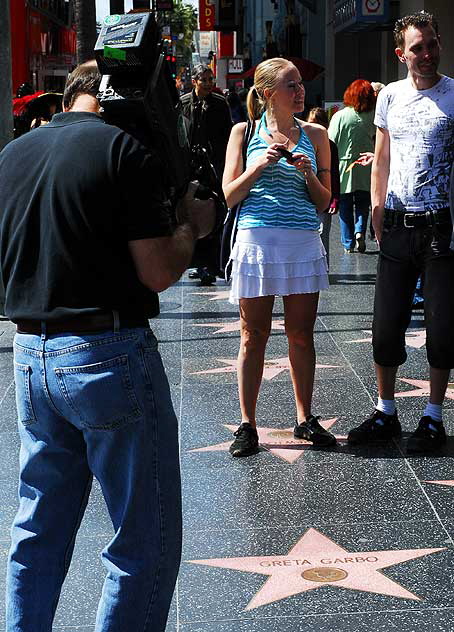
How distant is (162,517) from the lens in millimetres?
3066

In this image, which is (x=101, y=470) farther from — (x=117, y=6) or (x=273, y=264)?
(x=117, y=6)

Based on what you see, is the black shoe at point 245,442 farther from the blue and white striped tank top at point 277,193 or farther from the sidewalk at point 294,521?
the blue and white striped tank top at point 277,193

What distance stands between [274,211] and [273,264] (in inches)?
10.2

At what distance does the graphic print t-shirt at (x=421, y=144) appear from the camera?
554 cm

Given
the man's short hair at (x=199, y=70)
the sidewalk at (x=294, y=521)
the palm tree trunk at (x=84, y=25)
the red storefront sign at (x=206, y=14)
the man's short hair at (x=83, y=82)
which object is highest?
the red storefront sign at (x=206, y=14)

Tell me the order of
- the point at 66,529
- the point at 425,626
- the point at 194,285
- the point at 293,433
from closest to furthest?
the point at 66,529 < the point at 425,626 < the point at 293,433 < the point at 194,285

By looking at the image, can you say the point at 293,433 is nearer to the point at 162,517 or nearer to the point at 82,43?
the point at 162,517

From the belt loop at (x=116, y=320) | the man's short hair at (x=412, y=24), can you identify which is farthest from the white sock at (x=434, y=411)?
the belt loop at (x=116, y=320)

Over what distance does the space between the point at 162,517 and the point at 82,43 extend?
12.4 metres

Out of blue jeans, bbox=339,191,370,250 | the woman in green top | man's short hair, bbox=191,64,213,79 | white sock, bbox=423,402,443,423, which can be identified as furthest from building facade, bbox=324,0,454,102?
white sock, bbox=423,402,443,423

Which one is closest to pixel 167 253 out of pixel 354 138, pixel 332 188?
pixel 332 188

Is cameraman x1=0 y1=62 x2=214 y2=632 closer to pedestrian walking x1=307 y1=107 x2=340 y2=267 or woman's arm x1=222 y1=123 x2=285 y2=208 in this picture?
woman's arm x1=222 y1=123 x2=285 y2=208

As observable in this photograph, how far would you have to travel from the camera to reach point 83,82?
3.12 meters

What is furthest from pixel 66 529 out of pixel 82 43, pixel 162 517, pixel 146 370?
pixel 82 43
